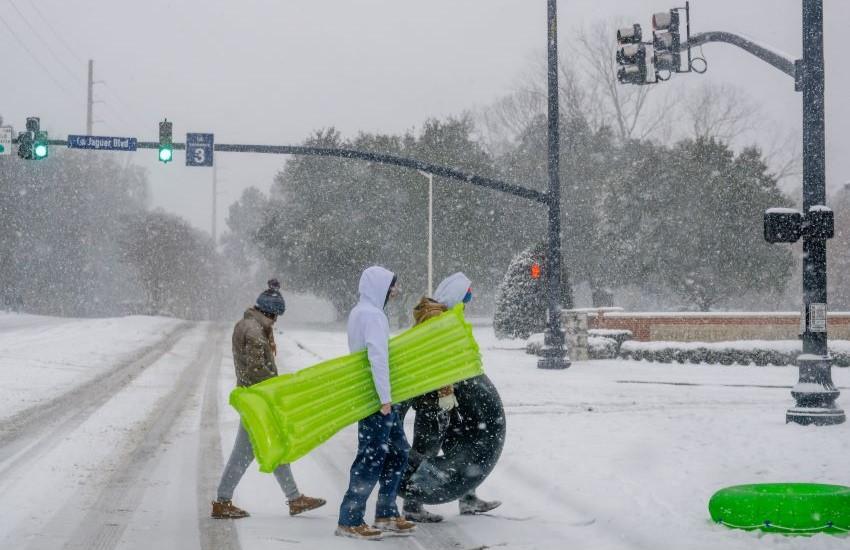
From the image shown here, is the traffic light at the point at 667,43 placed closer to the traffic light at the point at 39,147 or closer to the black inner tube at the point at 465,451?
the black inner tube at the point at 465,451

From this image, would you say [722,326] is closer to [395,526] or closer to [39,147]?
[39,147]

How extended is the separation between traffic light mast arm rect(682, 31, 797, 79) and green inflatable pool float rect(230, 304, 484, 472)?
7.64 m

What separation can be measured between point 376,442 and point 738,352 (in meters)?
19.0

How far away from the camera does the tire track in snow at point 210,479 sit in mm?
6242

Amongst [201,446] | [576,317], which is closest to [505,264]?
[576,317]

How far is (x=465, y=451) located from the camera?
687 centimetres

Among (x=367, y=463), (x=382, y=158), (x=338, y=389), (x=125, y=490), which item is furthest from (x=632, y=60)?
(x=125, y=490)

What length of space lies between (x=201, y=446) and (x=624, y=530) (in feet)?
18.5

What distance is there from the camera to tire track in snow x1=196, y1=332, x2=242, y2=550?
624 centimetres

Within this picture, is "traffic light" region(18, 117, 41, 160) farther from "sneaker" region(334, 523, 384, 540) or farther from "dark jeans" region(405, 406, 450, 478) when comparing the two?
"sneaker" region(334, 523, 384, 540)

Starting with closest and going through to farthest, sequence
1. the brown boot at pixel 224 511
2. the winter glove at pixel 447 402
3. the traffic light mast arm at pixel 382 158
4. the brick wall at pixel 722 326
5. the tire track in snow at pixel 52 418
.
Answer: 1. the winter glove at pixel 447 402
2. the brown boot at pixel 224 511
3. the tire track in snow at pixel 52 418
4. the traffic light mast arm at pixel 382 158
5. the brick wall at pixel 722 326

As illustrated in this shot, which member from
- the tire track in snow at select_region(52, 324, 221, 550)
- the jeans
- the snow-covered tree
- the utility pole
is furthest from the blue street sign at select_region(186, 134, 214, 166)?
the utility pole

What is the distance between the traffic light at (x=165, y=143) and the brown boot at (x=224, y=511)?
16762 mm

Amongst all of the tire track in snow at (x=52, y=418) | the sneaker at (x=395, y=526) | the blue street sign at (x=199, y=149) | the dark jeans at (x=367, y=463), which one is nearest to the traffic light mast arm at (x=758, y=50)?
the dark jeans at (x=367, y=463)
